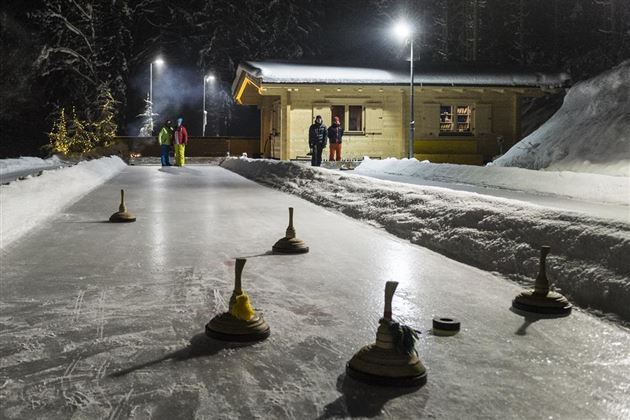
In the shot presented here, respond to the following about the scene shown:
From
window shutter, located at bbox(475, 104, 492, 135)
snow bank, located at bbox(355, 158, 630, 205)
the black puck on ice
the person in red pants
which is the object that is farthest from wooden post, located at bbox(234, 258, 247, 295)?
window shutter, located at bbox(475, 104, 492, 135)

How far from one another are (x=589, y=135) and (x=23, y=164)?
1007 inches

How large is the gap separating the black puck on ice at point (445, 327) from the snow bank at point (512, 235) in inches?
57.7

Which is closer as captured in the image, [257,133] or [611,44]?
[611,44]

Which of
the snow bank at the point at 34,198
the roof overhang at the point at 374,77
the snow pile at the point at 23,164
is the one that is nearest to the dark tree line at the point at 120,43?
the snow pile at the point at 23,164

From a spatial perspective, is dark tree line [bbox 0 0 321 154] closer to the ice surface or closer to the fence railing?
the fence railing

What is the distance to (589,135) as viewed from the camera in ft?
67.9

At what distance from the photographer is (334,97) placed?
33.9 metres

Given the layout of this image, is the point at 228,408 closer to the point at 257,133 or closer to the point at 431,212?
the point at 431,212

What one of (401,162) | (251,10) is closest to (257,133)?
(251,10)

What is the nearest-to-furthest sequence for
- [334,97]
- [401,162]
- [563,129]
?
[563,129]
[401,162]
[334,97]

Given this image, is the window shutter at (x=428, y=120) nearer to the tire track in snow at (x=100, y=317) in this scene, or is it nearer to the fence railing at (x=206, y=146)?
the fence railing at (x=206, y=146)

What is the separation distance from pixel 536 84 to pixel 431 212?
2772 cm

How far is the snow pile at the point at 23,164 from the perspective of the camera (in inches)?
1169

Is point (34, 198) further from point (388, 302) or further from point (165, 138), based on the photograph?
point (165, 138)
